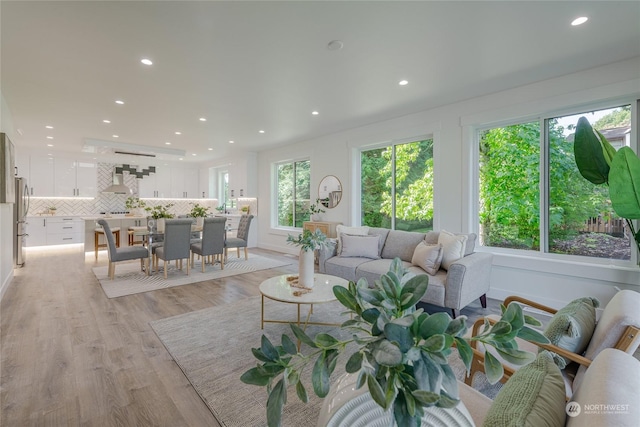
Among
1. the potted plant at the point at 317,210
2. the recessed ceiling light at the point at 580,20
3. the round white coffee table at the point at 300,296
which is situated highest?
the recessed ceiling light at the point at 580,20

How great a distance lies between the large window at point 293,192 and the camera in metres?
6.78

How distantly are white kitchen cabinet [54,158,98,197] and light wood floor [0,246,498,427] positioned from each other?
4.92 m

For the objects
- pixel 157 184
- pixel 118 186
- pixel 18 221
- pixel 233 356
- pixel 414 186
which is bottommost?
pixel 233 356

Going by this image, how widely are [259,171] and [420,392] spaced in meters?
7.83

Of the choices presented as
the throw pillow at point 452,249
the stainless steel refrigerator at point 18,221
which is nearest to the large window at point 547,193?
the throw pillow at point 452,249

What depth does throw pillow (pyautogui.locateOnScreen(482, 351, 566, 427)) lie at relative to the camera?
2.20ft

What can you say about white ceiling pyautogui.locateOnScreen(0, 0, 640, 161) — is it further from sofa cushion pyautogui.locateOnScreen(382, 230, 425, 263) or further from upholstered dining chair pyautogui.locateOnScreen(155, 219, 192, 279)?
sofa cushion pyautogui.locateOnScreen(382, 230, 425, 263)

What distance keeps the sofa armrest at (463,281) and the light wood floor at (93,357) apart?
40cm

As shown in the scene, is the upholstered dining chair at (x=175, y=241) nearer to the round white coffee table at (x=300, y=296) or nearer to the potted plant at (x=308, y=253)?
the round white coffee table at (x=300, y=296)

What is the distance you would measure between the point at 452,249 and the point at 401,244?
84 centimetres

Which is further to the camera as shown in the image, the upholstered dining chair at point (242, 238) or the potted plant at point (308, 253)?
the upholstered dining chair at point (242, 238)

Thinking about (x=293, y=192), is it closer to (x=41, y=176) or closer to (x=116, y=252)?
(x=116, y=252)

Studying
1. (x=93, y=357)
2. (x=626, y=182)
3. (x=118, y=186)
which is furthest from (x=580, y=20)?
(x=118, y=186)

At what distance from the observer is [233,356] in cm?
231
